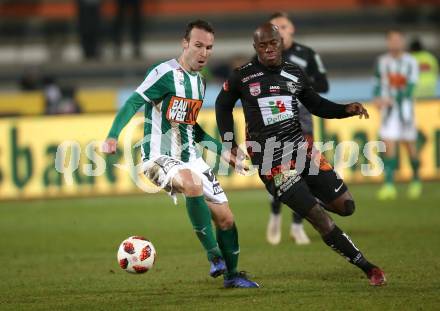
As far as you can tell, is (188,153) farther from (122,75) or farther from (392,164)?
(122,75)

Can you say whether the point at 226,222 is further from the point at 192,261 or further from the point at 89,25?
the point at 89,25

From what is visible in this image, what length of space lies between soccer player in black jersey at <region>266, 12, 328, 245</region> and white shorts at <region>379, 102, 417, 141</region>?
470 centimetres

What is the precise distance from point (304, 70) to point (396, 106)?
198 inches

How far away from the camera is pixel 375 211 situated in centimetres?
1328

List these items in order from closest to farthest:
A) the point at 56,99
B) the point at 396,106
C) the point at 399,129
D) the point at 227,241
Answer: the point at 227,241 < the point at 399,129 < the point at 396,106 < the point at 56,99

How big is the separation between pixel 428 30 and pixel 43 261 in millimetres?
15530

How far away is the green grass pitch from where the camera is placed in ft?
23.1

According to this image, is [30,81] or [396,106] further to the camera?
[30,81]

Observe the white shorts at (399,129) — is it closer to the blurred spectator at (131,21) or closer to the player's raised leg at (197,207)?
the player's raised leg at (197,207)

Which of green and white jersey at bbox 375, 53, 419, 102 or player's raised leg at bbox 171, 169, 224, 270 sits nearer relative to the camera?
player's raised leg at bbox 171, 169, 224, 270

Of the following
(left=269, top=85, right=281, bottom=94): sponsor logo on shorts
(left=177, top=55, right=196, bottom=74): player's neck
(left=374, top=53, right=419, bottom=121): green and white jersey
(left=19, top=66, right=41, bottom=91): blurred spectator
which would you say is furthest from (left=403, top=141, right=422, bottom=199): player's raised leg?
(left=19, top=66, right=41, bottom=91): blurred spectator

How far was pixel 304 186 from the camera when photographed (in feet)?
24.9

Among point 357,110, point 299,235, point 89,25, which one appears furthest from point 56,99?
point 357,110

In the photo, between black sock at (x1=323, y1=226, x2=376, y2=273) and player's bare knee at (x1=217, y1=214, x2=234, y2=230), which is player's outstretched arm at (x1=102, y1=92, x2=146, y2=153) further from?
black sock at (x1=323, y1=226, x2=376, y2=273)
